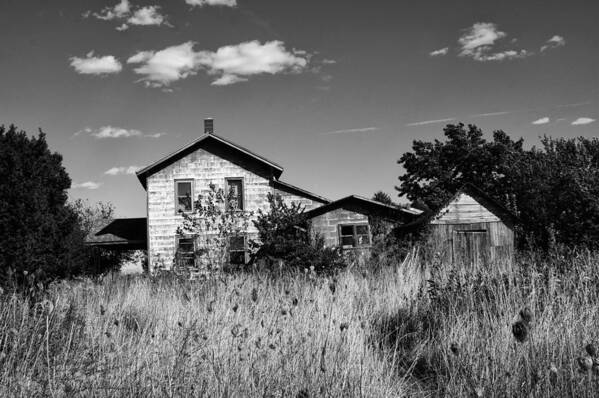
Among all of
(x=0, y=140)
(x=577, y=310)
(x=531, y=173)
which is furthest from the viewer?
(x=531, y=173)

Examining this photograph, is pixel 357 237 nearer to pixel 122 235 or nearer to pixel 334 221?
pixel 334 221

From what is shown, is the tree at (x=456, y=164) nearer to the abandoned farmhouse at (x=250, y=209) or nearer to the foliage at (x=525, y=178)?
the foliage at (x=525, y=178)

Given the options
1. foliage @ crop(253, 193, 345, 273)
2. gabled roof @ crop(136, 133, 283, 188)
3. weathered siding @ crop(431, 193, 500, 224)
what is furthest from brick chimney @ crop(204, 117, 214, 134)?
weathered siding @ crop(431, 193, 500, 224)

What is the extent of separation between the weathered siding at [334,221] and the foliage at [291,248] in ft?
14.7

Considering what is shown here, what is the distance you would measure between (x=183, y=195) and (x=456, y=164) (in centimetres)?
2646

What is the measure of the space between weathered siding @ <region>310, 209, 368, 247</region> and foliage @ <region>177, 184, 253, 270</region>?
10.3 ft

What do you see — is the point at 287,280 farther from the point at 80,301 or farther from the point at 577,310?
the point at 577,310

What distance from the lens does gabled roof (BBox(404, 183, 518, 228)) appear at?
20625 millimetres

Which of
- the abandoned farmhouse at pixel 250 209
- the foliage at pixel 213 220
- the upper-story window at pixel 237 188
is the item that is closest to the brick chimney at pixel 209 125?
the abandoned farmhouse at pixel 250 209

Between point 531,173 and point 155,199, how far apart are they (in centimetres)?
2166

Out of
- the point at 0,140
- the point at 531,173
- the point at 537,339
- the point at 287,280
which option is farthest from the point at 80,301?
the point at 531,173

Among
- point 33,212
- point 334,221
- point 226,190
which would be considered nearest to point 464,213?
point 334,221

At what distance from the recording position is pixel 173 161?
23250 millimetres

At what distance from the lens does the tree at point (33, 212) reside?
11.0 metres
